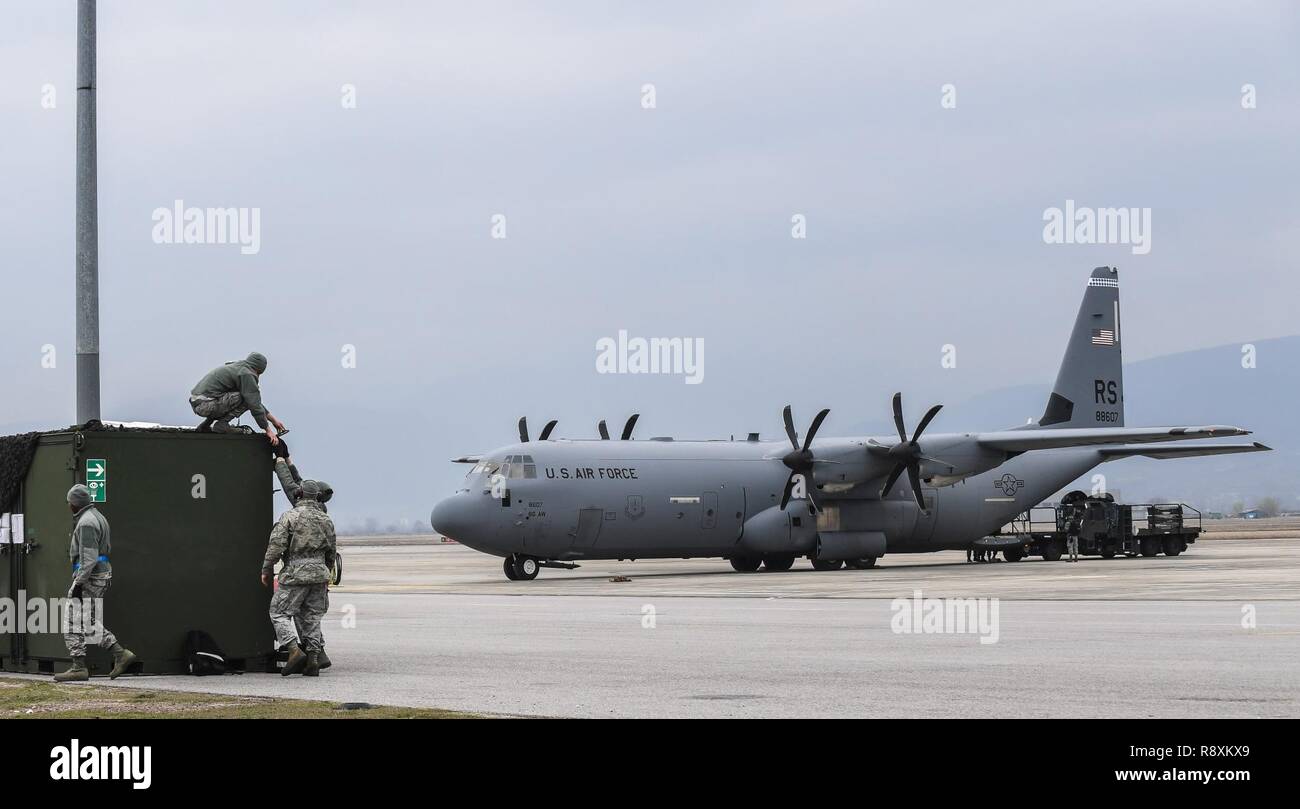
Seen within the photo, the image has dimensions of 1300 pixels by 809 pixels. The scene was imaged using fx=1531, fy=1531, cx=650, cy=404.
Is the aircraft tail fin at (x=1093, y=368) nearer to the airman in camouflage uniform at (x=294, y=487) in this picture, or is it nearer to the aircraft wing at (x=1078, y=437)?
the aircraft wing at (x=1078, y=437)

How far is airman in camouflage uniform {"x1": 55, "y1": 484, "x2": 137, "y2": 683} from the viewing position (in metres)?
14.9

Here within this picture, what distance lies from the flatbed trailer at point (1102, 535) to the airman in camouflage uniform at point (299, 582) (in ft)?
123

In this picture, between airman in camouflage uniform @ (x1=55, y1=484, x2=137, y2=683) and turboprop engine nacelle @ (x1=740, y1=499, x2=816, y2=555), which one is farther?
turboprop engine nacelle @ (x1=740, y1=499, x2=816, y2=555)

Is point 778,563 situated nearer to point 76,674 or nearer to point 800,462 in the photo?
point 800,462

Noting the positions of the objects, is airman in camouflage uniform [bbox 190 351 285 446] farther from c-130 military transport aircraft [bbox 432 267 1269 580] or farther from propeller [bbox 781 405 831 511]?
propeller [bbox 781 405 831 511]

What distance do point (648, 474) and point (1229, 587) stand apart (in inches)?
607

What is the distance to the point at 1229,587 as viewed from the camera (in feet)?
101

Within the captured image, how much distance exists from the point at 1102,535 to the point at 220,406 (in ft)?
133

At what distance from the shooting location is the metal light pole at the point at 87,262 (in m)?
15.9

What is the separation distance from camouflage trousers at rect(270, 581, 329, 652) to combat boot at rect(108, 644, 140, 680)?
1.44 meters

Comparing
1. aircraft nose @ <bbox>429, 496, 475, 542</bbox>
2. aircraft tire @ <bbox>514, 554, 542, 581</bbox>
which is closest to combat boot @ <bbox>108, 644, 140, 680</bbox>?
aircraft nose @ <bbox>429, 496, 475, 542</bbox>

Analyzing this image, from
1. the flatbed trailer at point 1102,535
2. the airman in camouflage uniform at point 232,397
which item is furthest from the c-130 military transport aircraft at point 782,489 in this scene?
the airman in camouflage uniform at point 232,397

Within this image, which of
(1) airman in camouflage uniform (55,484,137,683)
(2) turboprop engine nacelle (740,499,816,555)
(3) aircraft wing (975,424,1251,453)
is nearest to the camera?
(1) airman in camouflage uniform (55,484,137,683)
